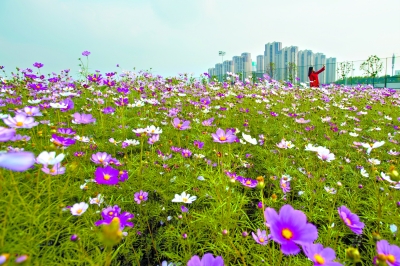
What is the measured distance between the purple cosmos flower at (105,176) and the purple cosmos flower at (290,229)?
1.89 ft

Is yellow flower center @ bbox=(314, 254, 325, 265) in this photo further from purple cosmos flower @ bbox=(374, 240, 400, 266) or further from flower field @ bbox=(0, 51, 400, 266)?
purple cosmos flower @ bbox=(374, 240, 400, 266)

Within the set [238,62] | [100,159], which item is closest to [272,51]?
[238,62]

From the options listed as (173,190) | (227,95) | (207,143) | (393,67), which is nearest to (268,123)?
(227,95)

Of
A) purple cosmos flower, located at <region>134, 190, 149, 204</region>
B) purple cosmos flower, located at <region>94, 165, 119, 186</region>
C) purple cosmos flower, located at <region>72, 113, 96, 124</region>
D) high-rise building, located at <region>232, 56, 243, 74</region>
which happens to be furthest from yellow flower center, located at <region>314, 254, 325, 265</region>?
high-rise building, located at <region>232, 56, 243, 74</region>

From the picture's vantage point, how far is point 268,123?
2725 mm

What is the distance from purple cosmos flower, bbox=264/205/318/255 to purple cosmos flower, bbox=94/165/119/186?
0.58 metres

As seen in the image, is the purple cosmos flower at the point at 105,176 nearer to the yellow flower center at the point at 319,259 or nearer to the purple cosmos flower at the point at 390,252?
the yellow flower center at the point at 319,259

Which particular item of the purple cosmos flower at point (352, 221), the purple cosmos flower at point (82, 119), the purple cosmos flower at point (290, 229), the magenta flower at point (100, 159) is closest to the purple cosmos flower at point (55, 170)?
the magenta flower at point (100, 159)

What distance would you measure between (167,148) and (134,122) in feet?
3.01

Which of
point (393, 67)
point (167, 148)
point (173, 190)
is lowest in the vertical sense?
point (173, 190)

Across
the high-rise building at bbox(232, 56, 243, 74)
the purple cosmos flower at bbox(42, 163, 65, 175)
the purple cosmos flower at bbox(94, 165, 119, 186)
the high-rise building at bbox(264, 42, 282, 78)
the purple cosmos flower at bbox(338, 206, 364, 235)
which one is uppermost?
the high-rise building at bbox(264, 42, 282, 78)

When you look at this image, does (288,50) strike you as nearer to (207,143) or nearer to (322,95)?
(322,95)

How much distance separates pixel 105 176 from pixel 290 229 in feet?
2.15

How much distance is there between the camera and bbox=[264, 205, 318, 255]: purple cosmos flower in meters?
0.44
